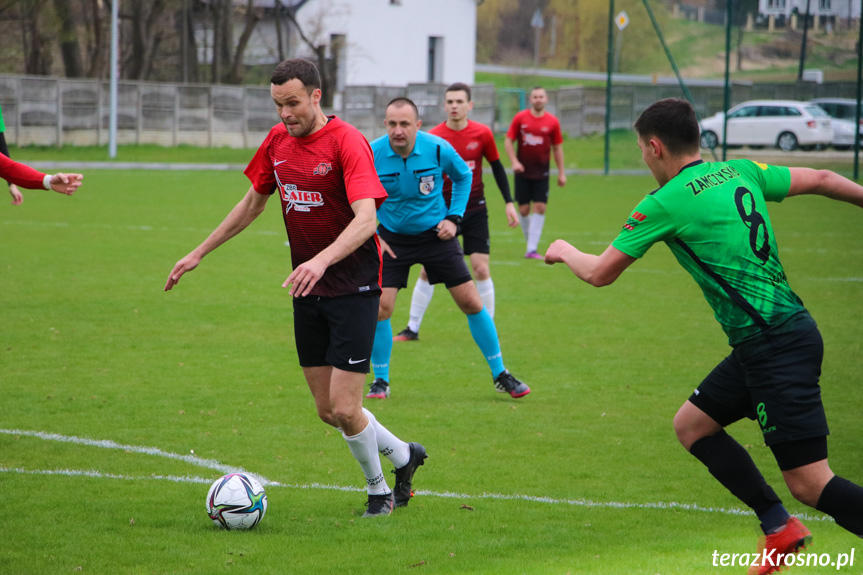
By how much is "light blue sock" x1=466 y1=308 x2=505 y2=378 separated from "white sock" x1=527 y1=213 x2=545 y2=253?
24.8 ft

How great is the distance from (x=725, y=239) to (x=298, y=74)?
2.11 m

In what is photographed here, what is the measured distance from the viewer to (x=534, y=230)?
1513 centimetres

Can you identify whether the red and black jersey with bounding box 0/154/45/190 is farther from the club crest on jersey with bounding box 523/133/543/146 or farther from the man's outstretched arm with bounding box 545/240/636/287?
the club crest on jersey with bounding box 523/133/543/146

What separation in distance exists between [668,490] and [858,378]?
358 centimetres

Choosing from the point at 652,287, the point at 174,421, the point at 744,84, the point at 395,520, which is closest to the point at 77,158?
the point at 744,84

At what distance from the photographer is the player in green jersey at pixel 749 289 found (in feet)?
12.3

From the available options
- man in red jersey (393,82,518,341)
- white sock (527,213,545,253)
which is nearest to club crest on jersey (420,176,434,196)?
man in red jersey (393,82,518,341)

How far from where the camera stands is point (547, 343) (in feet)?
31.3

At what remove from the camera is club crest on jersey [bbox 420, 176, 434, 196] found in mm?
7414

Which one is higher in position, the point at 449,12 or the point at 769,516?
the point at 449,12

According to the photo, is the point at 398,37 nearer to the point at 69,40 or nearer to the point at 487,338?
the point at 69,40

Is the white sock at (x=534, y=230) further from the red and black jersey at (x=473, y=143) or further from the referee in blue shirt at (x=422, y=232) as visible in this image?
the referee in blue shirt at (x=422, y=232)

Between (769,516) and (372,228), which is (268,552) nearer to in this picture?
(372,228)

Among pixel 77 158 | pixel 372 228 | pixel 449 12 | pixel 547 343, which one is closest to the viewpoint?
pixel 372 228
